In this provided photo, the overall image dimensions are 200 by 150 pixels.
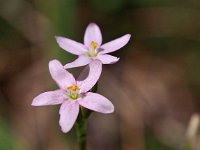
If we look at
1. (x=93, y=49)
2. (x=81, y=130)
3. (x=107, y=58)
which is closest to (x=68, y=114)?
(x=81, y=130)

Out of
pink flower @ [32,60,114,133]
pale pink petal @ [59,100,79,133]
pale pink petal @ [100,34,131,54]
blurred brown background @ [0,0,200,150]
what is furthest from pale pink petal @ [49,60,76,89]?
blurred brown background @ [0,0,200,150]

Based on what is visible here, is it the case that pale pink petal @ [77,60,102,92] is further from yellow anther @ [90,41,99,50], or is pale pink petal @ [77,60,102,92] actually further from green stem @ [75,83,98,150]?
yellow anther @ [90,41,99,50]

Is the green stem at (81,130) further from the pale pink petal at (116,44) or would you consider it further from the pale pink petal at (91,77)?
the pale pink petal at (116,44)

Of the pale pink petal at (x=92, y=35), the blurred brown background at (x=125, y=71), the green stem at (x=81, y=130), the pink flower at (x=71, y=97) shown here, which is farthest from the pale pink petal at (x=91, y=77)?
the blurred brown background at (x=125, y=71)

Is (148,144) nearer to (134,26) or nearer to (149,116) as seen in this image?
(149,116)

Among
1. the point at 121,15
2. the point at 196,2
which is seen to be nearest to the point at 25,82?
the point at 121,15

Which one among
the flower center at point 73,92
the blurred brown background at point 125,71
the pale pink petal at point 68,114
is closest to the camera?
the pale pink petal at point 68,114

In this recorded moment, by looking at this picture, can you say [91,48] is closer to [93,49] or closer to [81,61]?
[93,49]
